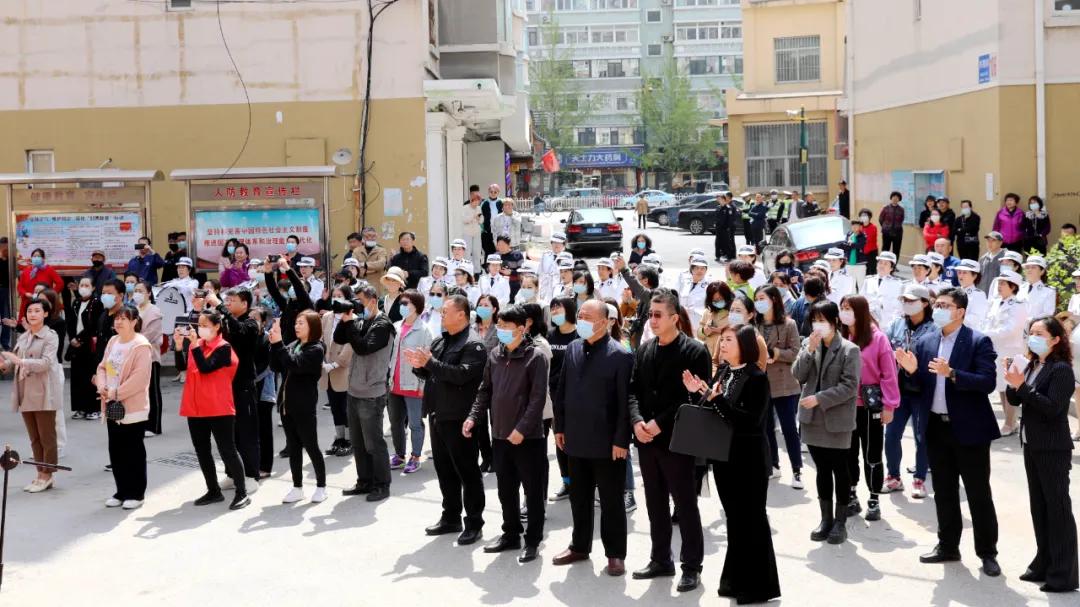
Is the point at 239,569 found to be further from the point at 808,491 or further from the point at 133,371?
the point at 808,491

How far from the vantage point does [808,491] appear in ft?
35.7

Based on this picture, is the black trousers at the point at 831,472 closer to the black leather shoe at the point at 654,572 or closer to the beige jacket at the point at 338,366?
the black leather shoe at the point at 654,572

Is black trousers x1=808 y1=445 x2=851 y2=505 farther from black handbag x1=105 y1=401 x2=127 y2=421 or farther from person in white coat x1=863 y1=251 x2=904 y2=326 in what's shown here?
black handbag x1=105 y1=401 x2=127 y2=421

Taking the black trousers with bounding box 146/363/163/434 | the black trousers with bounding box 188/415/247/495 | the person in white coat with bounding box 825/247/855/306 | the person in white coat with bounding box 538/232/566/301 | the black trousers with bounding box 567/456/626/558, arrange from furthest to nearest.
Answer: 1. the person in white coat with bounding box 538/232/566/301
2. the person in white coat with bounding box 825/247/855/306
3. the black trousers with bounding box 146/363/163/434
4. the black trousers with bounding box 188/415/247/495
5. the black trousers with bounding box 567/456/626/558

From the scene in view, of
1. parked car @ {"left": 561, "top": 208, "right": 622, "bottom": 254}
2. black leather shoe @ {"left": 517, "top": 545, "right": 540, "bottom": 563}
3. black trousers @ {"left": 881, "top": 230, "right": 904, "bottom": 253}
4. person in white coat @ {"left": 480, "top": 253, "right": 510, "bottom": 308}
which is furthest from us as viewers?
parked car @ {"left": 561, "top": 208, "right": 622, "bottom": 254}

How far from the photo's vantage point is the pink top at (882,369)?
382 inches

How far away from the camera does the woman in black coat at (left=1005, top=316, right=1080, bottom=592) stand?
7.91m

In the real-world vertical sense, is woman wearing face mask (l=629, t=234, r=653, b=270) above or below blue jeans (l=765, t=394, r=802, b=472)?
above

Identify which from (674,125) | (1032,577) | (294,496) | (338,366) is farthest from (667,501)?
(674,125)

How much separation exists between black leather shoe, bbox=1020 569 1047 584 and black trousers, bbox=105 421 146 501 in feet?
23.2

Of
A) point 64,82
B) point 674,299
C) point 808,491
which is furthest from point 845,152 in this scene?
point 674,299

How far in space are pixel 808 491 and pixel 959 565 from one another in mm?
2288

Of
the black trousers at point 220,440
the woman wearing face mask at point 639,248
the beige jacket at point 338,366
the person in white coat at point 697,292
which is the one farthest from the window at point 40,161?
the person in white coat at point 697,292

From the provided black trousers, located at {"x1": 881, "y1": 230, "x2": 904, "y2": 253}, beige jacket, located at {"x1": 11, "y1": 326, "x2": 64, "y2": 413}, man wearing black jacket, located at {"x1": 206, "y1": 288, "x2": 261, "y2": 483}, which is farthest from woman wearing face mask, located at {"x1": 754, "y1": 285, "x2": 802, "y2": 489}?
black trousers, located at {"x1": 881, "y1": 230, "x2": 904, "y2": 253}
